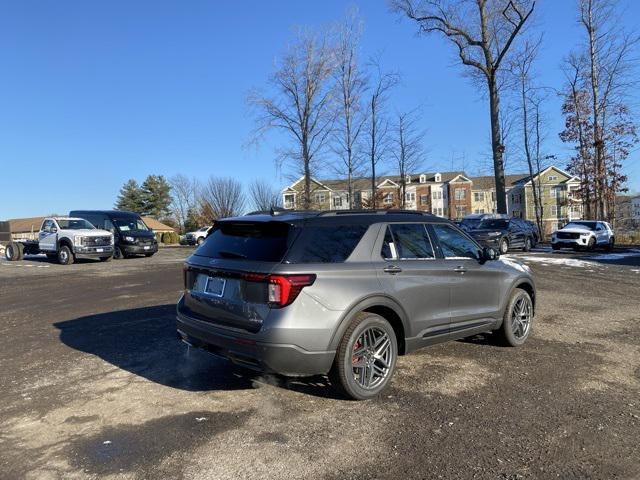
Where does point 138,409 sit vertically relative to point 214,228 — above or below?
below

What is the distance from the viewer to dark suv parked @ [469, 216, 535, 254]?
21547 mm

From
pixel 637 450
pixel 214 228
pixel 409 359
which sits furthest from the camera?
pixel 409 359

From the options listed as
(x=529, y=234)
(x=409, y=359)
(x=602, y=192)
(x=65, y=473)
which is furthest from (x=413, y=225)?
(x=602, y=192)

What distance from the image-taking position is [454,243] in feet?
18.6

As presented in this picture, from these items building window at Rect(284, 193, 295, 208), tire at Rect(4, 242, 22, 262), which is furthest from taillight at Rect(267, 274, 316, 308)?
building window at Rect(284, 193, 295, 208)

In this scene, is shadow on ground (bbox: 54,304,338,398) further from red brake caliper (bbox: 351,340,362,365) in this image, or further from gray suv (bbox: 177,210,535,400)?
gray suv (bbox: 177,210,535,400)

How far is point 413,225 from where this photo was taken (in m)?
5.23

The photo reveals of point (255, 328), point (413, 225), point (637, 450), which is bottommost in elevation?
point (637, 450)

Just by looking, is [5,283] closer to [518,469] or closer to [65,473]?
[65,473]

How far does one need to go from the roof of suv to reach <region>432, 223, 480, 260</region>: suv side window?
34 centimetres

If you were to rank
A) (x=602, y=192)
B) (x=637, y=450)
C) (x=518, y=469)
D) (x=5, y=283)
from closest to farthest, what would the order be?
(x=518, y=469) → (x=637, y=450) → (x=5, y=283) → (x=602, y=192)

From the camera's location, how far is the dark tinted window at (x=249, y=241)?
4277mm

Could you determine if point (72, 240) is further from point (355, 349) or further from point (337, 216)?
point (355, 349)

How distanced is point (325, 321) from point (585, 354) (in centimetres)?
364
